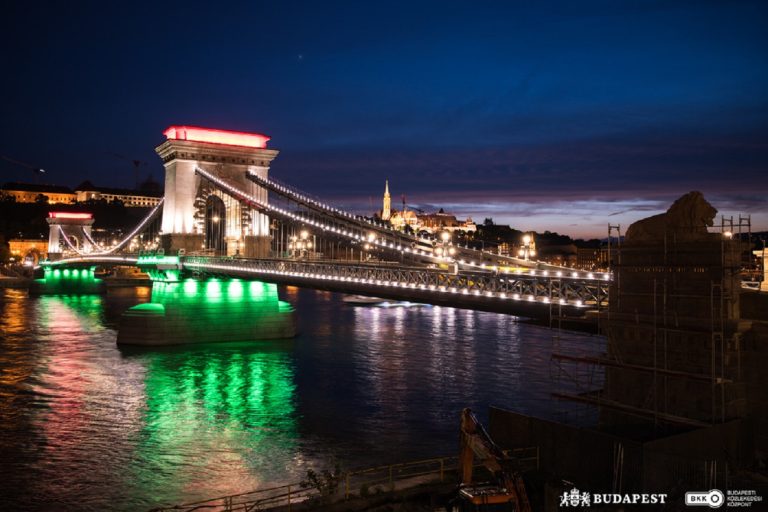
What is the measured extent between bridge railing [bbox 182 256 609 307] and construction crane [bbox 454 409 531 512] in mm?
4997

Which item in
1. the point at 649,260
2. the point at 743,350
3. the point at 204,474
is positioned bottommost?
the point at 204,474

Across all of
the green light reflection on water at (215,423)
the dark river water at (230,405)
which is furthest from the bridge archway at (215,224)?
the green light reflection on water at (215,423)

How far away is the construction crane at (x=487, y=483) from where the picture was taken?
12805mm

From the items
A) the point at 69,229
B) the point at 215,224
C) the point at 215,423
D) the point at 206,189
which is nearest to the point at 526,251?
the point at 215,423

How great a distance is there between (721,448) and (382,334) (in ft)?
121

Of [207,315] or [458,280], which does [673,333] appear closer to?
[458,280]

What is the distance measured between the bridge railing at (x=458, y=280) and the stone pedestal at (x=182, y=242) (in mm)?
11672

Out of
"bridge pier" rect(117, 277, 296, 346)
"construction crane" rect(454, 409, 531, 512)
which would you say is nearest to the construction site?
"construction crane" rect(454, 409, 531, 512)

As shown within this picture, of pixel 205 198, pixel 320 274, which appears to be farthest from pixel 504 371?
pixel 205 198

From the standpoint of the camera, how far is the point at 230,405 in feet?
92.5

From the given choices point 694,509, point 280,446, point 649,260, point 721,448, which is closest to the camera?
point 694,509

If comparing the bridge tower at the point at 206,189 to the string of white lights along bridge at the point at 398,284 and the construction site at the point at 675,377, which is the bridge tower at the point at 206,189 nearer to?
the string of white lights along bridge at the point at 398,284

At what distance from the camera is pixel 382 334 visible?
49.7m

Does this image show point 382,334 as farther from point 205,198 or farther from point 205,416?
point 205,416
